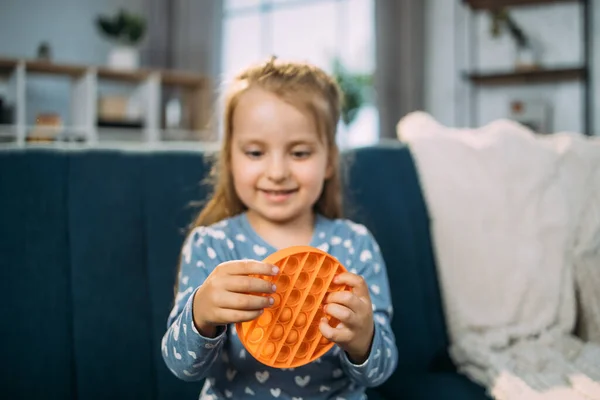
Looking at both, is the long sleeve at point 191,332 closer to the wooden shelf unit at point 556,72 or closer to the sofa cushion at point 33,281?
the sofa cushion at point 33,281

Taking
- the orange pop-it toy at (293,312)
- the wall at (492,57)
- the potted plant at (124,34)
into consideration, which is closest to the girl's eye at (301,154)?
the orange pop-it toy at (293,312)

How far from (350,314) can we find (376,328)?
127 mm

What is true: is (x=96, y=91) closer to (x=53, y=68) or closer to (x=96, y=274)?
(x=53, y=68)

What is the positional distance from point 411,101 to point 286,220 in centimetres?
361

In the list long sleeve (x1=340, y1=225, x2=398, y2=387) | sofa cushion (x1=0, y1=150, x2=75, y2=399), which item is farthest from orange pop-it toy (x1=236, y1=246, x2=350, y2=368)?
sofa cushion (x1=0, y1=150, x2=75, y2=399)

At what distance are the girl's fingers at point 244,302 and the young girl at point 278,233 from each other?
0.34 feet

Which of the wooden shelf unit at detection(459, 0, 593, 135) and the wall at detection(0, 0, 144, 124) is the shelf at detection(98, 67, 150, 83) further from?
the wooden shelf unit at detection(459, 0, 593, 135)

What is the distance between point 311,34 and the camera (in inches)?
181

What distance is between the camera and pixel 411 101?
440 centimetres

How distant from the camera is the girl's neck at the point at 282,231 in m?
0.97

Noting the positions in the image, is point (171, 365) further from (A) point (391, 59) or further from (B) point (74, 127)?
(A) point (391, 59)

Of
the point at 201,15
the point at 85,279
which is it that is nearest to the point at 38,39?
the point at 201,15

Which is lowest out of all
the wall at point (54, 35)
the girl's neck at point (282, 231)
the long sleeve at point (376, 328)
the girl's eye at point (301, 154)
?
the long sleeve at point (376, 328)

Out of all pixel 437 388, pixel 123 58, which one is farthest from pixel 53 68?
pixel 437 388
